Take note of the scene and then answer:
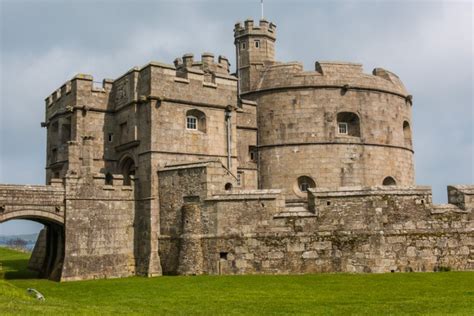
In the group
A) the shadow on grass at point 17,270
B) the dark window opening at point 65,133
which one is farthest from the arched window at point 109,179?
the shadow on grass at point 17,270

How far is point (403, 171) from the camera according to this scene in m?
32.5

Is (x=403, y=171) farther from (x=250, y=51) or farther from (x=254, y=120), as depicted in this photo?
(x=250, y=51)

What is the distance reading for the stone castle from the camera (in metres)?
23.7

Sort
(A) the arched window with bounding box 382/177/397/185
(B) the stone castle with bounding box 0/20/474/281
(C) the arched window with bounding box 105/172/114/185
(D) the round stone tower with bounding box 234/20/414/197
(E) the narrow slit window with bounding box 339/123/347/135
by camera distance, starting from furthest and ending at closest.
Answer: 1. (A) the arched window with bounding box 382/177/397/185
2. (E) the narrow slit window with bounding box 339/123/347/135
3. (D) the round stone tower with bounding box 234/20/414/197
4. (C) the arched window with bounding box 105/172/114/185
5. (B) the stone castle with bounding box 0/20/474/281

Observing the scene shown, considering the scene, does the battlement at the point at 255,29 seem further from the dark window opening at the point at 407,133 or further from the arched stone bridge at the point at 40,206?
the arched stone bridge at the point at 40,206

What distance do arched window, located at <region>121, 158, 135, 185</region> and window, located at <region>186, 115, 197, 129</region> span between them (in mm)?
3388

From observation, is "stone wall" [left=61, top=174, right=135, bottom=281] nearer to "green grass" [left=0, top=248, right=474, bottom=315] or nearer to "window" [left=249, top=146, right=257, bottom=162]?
"green grass" [left=0, top=248, right=474, bottom=315]

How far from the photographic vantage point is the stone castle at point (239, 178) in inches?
932

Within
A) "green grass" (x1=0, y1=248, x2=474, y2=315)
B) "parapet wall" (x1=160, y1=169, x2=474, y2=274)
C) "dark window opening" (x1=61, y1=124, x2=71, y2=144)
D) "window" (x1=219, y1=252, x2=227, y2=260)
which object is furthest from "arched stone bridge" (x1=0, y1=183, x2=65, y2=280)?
"window" (x1=219, y1=252, x2=227, y2=260)

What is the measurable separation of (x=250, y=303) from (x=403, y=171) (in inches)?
741

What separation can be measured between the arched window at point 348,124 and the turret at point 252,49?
208 inches

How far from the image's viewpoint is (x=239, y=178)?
3034 cm

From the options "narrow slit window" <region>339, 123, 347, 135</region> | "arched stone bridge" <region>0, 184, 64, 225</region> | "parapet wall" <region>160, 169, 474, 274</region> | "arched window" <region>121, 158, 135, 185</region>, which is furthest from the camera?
"narrow slit window" <region>339, 123, 347, 135</region>

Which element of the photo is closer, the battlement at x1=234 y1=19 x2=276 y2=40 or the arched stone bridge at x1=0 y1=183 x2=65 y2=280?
the arched stone bridge at x1=0 y1=183 x2=65 y2=280
